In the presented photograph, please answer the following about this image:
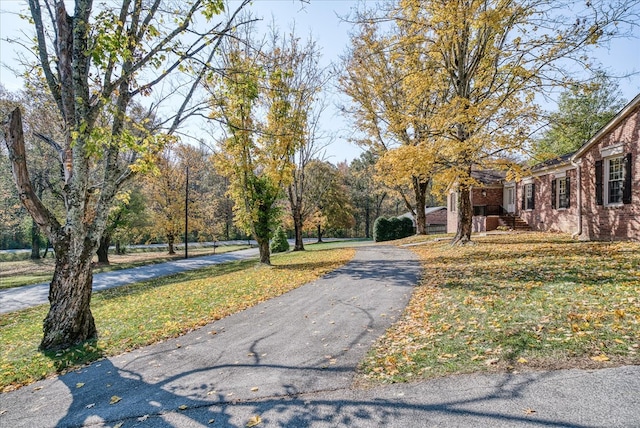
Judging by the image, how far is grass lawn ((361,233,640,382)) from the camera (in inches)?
149

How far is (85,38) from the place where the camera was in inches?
235

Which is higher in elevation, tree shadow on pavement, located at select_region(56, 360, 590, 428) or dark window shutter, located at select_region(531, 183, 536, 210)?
dark window shutter, located at select_region(531, 183, 536, 210)

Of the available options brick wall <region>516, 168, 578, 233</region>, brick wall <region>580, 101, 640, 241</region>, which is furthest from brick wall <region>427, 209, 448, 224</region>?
brick wall <region>580, 101, 640, 241</region>

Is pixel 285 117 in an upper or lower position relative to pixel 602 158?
upper

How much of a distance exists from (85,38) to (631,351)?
29.5ft

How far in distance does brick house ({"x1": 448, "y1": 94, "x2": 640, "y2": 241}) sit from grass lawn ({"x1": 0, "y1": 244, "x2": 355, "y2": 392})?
9764mm

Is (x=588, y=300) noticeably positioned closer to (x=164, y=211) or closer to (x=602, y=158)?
(x=602, y=158)

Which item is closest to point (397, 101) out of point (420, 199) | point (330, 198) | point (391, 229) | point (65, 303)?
point (420, 199)

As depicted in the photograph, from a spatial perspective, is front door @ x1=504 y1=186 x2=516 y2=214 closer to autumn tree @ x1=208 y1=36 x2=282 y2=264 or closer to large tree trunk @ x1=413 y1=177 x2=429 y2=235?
large tree trunk @ x1=413 y1=177 x2=429 y2=235

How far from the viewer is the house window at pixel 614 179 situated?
11.6 metres

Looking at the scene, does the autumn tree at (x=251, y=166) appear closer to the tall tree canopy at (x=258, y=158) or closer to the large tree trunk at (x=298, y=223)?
the tall tree canopy at (x=258, y=158)

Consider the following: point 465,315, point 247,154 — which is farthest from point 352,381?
point 247,154

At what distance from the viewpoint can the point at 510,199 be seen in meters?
22.8

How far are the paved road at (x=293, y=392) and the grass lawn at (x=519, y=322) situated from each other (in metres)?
0.29
